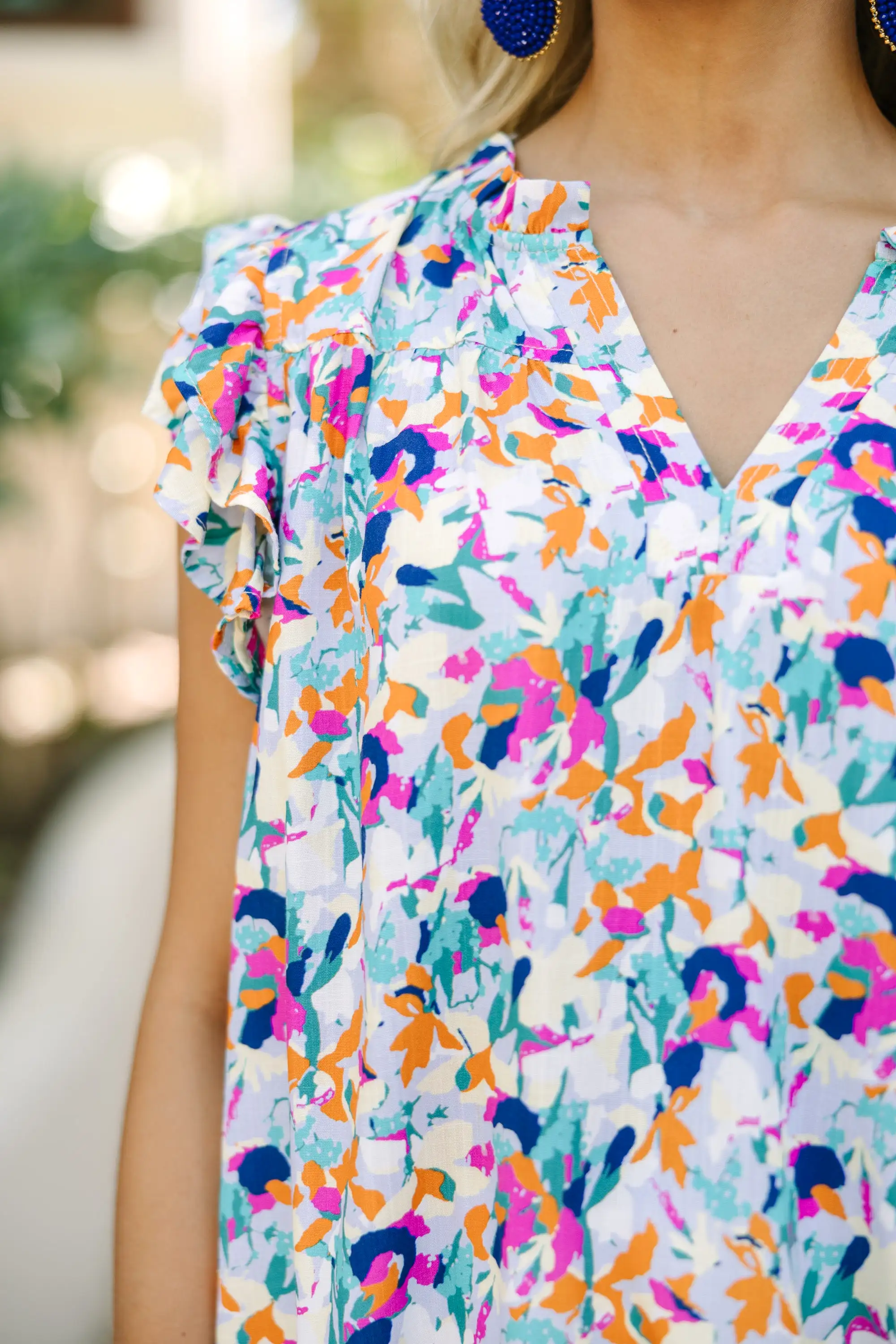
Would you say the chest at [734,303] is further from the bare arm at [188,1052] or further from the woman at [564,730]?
the bare arm at [188,1052]

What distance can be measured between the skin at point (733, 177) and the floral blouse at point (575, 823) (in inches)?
1.6

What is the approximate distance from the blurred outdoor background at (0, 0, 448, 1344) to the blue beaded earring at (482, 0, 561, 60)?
0.26m

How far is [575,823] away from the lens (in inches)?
32.1

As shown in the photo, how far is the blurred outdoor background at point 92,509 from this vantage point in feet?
5.78

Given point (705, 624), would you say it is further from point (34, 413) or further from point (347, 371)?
point (34, 413)

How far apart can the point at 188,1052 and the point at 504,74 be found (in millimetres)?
936

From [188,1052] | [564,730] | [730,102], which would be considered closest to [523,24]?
[730,102]

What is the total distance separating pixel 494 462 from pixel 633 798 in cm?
25

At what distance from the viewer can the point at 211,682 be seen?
1021mm

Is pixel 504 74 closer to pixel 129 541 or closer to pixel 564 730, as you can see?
pixel 564 730

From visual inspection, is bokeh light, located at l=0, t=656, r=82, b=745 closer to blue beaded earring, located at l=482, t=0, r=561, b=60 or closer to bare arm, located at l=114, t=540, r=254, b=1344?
bare arm, located at l=114, t=540, r=254, b=1344

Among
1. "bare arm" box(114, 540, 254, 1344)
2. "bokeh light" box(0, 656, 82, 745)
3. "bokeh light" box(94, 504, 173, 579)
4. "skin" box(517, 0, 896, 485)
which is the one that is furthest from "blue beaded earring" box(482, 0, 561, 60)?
"bokeh light" box(94, 504, 173, 579)

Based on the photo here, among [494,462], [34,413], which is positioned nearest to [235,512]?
[494,462]

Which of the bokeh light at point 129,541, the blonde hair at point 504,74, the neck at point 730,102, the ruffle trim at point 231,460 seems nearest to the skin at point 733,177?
the neck at point 730,102
